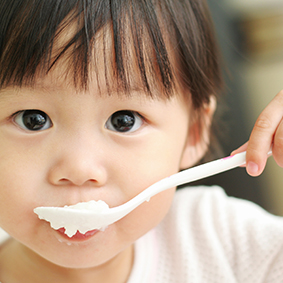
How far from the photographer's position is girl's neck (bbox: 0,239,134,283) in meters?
0.79

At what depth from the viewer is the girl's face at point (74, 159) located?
23.5 inches

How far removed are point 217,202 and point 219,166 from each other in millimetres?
447

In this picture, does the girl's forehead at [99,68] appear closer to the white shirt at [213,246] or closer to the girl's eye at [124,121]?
the girl's eye at [124,121]

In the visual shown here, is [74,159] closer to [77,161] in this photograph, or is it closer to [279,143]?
[77,161]

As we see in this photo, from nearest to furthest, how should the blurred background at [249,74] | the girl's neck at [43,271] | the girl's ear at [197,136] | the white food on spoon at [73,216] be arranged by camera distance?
the white food on spoon at [73,216] → the girl's neck at [43,271] → the girl's ear at [197,136] → the blurred background at [249,74]

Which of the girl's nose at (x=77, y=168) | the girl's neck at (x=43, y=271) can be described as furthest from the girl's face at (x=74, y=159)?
the girl's neck at (x=43, y=271)

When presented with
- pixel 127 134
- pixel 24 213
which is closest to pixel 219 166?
pixel 127 134

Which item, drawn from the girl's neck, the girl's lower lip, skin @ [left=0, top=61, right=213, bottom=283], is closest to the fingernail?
skin @ [left=0, top=61, right=213, bottom=283]

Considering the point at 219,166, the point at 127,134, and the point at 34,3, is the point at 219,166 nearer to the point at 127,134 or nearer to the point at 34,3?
the point at 127,134

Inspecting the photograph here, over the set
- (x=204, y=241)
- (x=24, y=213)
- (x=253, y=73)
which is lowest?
(x=204, y=241)

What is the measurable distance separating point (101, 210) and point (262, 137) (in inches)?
11.7

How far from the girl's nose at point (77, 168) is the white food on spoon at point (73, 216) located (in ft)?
0.12

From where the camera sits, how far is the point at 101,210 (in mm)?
590

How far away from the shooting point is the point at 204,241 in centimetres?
97
